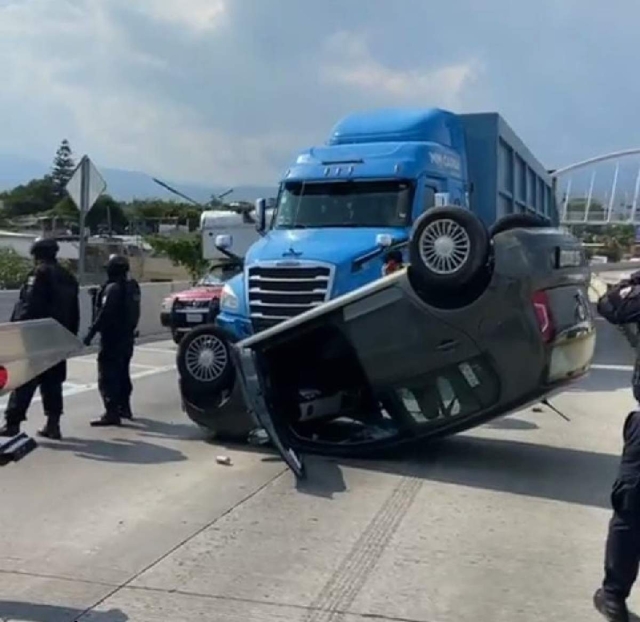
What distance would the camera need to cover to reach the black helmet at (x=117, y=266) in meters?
10.7

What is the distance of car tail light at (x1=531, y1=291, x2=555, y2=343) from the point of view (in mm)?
8175

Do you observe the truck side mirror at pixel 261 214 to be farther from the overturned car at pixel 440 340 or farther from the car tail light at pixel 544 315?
the car tail light at pixel 544 315

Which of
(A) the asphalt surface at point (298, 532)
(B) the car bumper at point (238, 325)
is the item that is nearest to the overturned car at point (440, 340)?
(A) the asphalt surface at point (298, 532)

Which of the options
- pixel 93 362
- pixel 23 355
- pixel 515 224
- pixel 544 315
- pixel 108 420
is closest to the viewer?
pixel 23 355

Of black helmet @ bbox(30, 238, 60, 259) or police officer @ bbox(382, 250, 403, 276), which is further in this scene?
police officer @ bbox(382, 250, 403, 276)

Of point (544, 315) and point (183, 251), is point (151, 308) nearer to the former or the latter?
point (544, 315)

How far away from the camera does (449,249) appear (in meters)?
8.29

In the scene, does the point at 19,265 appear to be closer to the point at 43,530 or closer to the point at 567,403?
the point at 567,403

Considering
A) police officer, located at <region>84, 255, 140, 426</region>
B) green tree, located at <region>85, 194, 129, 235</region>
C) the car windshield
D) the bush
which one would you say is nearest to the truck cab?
police officer, located at <region>84, 255, 140, 426</region>

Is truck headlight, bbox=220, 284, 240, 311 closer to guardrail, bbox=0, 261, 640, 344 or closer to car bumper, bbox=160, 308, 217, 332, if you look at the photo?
car bumper, bbox=160, 308, 217, 332

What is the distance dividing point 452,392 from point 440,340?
1.63ft

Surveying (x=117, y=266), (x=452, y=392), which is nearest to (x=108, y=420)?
(x=117, y=266)

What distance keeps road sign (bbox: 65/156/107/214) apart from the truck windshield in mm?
6527

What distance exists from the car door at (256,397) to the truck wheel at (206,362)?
0.66 m
